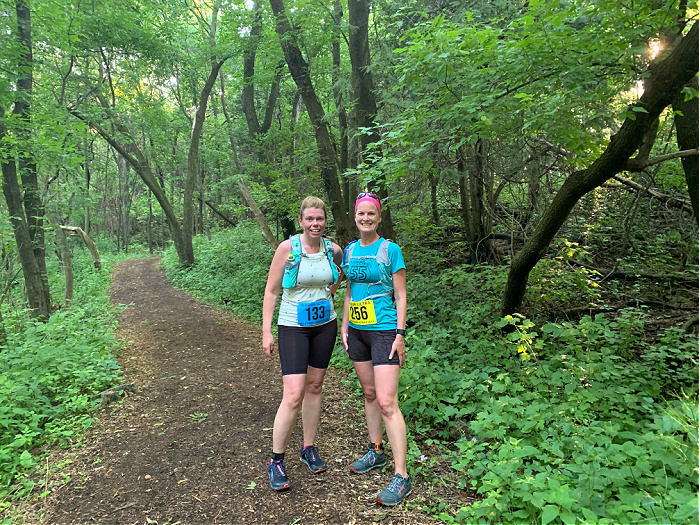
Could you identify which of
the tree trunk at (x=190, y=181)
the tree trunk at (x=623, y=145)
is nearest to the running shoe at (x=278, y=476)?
the tree trunk at (x=623, y=145)

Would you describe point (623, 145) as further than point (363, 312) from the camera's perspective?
Yes

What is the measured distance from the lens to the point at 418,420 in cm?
387

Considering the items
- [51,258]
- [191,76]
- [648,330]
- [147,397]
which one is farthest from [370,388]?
[51,258]

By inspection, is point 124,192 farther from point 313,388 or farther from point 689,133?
point 689,133

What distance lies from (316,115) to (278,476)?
24.7ft

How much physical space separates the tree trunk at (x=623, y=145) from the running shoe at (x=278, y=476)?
368cm

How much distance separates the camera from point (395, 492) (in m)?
2.69

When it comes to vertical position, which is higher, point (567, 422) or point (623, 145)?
point (623, 145)

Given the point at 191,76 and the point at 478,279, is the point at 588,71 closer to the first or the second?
the point at 478,279

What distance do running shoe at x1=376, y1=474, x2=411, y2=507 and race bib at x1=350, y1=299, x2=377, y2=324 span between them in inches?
44.0

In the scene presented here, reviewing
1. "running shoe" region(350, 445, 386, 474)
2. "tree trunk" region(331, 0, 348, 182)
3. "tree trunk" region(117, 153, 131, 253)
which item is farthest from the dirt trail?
"tree trunk" region(117, 153, 131, 253)

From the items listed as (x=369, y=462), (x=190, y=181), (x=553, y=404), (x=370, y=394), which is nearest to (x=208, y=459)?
(x=369, y=462)

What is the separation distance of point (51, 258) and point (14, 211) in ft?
46.9

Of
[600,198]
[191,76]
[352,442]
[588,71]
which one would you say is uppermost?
[191,76]
